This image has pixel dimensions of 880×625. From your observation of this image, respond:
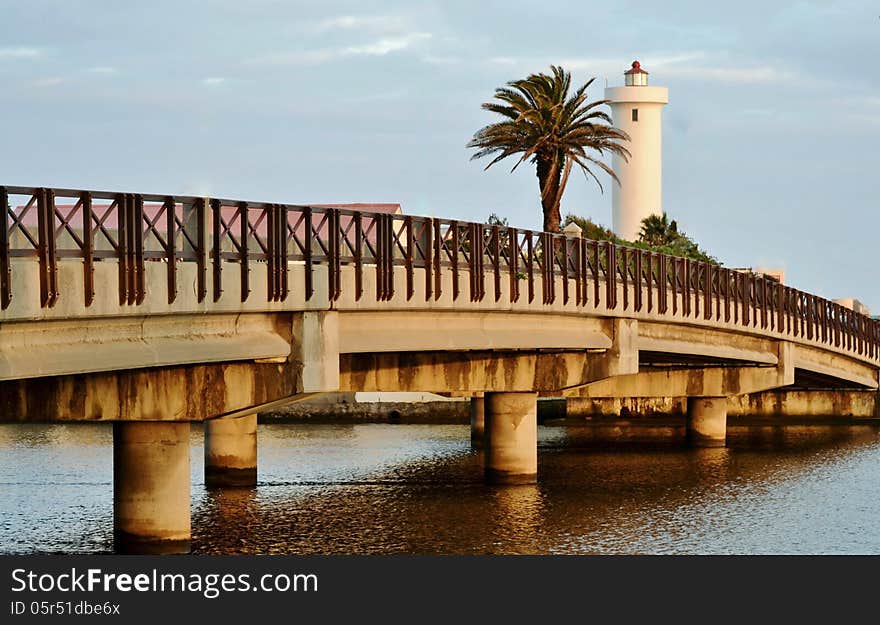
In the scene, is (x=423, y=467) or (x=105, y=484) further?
(x=423, y=467)

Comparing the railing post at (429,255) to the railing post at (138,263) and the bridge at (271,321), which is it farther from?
the railing post at (138,263)

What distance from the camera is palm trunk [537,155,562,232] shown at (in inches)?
2972

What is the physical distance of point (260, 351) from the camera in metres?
33.7

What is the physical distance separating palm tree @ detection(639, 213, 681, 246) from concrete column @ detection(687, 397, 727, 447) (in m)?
45.9

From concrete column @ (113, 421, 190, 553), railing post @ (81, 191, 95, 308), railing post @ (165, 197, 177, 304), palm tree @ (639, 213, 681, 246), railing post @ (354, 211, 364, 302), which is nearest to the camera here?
railing post @ (81, 191, 95, 308)

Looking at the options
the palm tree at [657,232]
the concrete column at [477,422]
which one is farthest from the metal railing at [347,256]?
the palm tree at [657,232]

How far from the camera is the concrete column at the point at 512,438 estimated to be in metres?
50.1

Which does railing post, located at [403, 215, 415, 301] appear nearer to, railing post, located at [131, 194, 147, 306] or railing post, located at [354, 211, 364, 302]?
railing post, located at [354, 211, 364, 302]

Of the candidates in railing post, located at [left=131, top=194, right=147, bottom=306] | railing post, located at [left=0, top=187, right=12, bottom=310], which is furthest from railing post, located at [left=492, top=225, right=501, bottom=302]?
railing post, located at [left=0, top=187, right=12, bottom=310]

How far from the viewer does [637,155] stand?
118m

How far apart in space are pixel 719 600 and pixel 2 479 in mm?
26944

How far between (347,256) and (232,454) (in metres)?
14.0

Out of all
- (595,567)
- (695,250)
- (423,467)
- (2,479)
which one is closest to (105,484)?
(2,479)

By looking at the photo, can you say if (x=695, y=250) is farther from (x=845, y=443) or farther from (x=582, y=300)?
(x=582, y=300)
